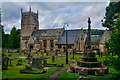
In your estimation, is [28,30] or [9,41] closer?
[28,30]

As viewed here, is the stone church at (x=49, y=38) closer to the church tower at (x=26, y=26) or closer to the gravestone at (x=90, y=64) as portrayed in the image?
the church tower at (x=26, y=26)

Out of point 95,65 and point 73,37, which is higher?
point 73,37

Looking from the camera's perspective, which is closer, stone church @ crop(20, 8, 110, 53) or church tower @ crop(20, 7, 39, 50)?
stone church @ crop(20, 8, 110, 53)

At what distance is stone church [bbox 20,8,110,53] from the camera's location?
43.8m

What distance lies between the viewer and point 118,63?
723 cm

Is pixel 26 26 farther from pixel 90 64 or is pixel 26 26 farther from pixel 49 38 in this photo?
pixel 90 64

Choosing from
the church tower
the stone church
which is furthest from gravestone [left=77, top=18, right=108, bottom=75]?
the church tower

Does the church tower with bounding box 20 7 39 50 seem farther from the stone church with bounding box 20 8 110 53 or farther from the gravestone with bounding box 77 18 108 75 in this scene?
the gravestone with bounding box 77 18 108 75

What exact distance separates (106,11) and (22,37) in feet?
122

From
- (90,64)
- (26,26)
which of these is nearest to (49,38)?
(26,26)

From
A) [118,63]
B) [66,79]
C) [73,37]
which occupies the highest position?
[73,37]

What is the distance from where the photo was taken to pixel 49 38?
1983 inches

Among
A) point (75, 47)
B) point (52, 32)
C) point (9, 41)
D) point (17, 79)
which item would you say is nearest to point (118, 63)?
point (17, 79)

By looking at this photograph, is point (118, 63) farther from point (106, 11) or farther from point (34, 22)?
point (34, 22)
